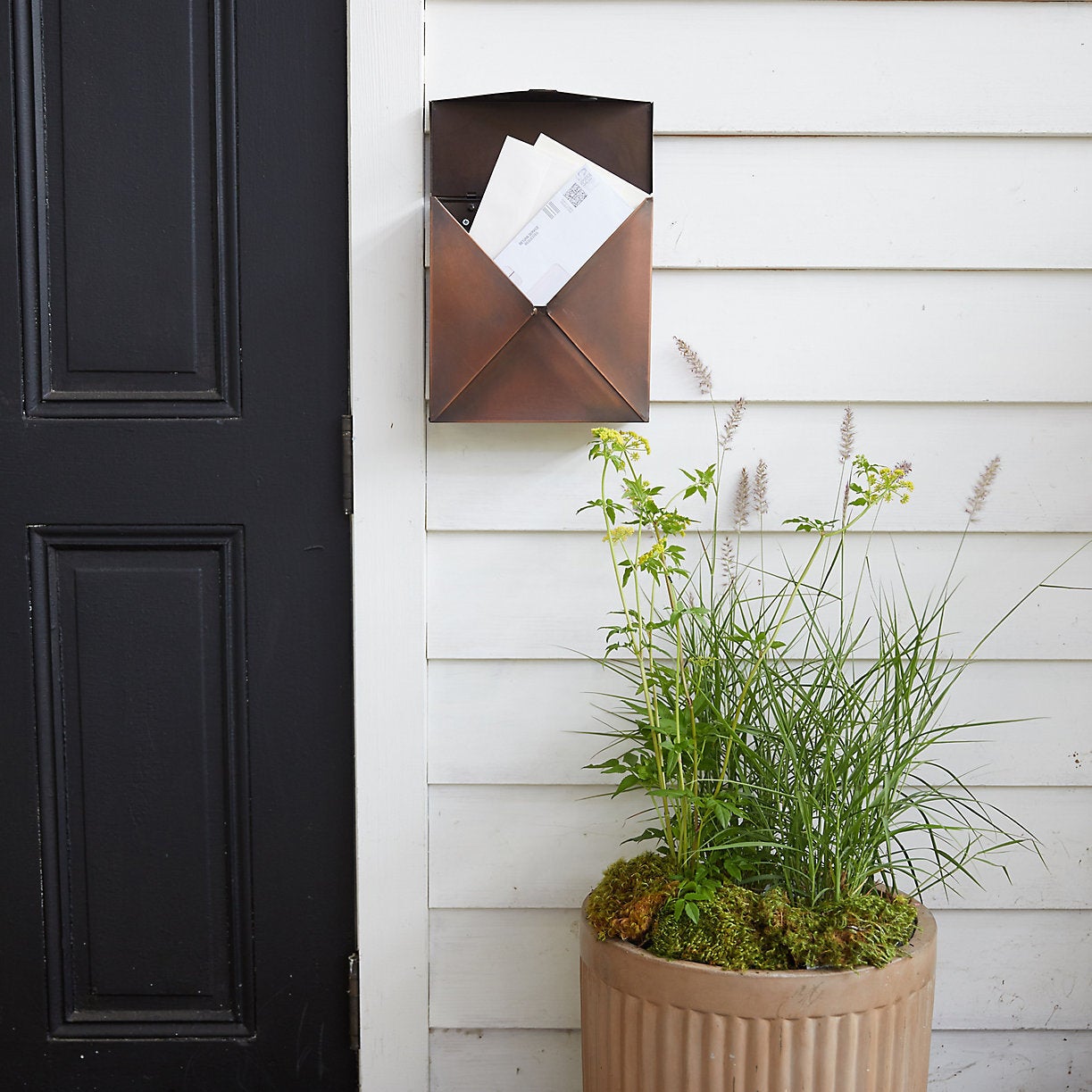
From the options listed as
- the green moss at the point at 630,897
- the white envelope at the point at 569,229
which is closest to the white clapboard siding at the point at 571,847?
the green moss at the point at 630,897

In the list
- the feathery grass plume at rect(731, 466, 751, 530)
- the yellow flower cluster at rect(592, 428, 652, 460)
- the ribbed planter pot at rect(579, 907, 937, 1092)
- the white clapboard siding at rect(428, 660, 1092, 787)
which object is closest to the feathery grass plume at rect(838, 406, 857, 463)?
the feathery grass plume at rect(731, 466, 751, 530)

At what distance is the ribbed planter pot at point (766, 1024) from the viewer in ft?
3.65

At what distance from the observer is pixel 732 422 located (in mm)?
1319

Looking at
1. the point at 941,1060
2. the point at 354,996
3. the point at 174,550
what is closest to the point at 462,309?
the point at 174,550

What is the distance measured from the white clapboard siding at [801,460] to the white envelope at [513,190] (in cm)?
26

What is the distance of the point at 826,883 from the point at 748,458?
579 mm

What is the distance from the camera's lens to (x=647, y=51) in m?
1.35

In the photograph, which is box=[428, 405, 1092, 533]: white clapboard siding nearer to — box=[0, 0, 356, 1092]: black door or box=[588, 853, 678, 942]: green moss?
box=[0, 0, 356, 1092]: black door

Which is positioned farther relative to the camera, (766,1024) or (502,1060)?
(502,1060)

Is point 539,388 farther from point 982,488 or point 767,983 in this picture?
point 767,983

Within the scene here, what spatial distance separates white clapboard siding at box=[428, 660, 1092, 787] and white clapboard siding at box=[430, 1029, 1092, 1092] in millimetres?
392

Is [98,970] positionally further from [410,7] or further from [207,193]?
[410,7]

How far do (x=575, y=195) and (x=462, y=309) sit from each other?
0.22 meters

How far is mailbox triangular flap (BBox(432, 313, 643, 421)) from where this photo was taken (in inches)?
52.5
